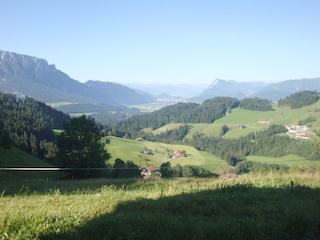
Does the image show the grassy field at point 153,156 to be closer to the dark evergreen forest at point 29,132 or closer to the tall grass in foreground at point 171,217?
the dark evergreen forest at point 29,132

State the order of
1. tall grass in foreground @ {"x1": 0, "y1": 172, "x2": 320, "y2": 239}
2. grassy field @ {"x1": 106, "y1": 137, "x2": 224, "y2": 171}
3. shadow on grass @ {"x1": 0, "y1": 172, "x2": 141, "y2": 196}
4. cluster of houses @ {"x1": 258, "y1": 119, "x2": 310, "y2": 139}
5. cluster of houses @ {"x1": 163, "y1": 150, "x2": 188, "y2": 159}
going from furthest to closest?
cluster of houses @ {"x1": 258, "y1": 119, "x2": 310, "y2": 139}
cluster of houses @ {"x1": 163, "y1": 150, "x2": 188, "y2": 159}
grassy field @ {"x1": 106, "y1": 137, "x2": 224, "y2": 171}
shadow on grass @ {"x1": 0, "y1": 172, "x2": 141, "y2": 196}
tall grass in foreground @ {"x1": 0, "y1": 172, "x2": 320, "y2": 239}

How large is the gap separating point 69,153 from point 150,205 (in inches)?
1566

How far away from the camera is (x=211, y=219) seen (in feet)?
18.5

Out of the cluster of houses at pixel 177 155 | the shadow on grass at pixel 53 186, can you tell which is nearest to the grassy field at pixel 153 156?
the cluster of houses at pixel 177 155

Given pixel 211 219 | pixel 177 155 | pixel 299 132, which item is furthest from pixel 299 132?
pixel 211 219

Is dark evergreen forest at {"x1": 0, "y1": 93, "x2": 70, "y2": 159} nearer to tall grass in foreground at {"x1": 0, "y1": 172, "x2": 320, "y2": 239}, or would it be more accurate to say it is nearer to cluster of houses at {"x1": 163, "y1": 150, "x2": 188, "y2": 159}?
tall grass in foreground at {"x1": 0, "y1": 172, "x2": 320, "y2": 239}

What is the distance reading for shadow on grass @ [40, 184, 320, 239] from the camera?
4832 millimetres

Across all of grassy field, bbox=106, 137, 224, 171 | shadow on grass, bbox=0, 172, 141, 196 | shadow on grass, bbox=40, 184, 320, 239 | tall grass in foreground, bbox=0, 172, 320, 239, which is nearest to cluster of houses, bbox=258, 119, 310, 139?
grassy field, bbox=106, 137, 224, 171

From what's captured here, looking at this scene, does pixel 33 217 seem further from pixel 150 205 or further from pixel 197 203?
pixel 197 203

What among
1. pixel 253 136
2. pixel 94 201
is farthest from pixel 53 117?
pixel 94 201

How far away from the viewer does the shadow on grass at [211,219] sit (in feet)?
15.9

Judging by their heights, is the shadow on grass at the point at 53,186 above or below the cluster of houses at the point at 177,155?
above

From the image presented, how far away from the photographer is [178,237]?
4.75m

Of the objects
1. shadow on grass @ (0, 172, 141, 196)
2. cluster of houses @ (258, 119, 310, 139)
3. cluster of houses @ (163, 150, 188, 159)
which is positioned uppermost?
shadow on grass @ (0, 172, 141, 196)
